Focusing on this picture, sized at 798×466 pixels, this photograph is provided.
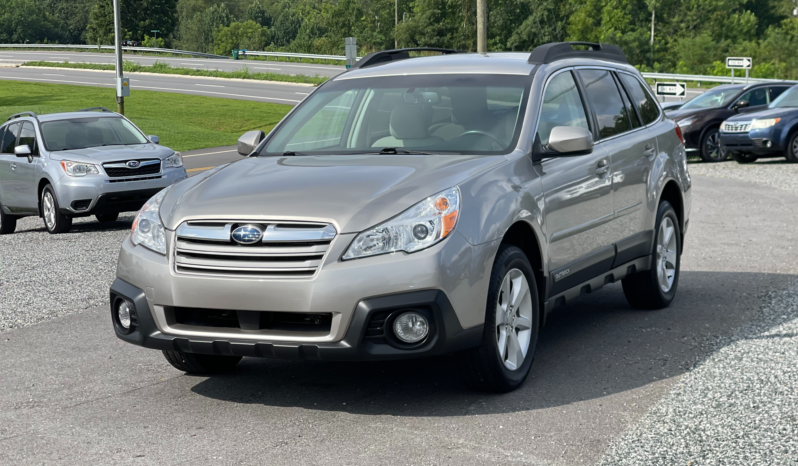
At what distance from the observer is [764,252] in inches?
415

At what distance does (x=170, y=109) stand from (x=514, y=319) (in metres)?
39.1

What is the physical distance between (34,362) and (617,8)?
99206mm

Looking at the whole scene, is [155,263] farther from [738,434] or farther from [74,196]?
[74,196]

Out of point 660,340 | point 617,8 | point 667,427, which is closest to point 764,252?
point 660,340

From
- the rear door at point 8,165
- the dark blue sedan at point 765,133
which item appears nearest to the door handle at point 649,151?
the rear door at point 8,165

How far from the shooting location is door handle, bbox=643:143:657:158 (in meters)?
7.41

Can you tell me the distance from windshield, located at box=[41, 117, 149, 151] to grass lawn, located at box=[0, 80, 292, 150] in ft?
50.9

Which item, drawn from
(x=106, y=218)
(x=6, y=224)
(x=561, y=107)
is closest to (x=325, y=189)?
(x=561, y=107)

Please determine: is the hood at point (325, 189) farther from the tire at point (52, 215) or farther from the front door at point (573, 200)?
the tire at point (52, 215)

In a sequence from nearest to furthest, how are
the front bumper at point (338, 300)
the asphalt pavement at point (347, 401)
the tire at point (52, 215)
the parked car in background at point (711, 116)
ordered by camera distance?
1. the asphalt pavement at point (347, 401)
2. the front bumper at point (338, 300)
3. the tire at point (52, 215)
4. the parked car in background at point (711, 116)

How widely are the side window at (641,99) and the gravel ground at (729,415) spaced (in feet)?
6.57

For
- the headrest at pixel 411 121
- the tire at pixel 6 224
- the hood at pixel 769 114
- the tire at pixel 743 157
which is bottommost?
the tire at pixel 6 224

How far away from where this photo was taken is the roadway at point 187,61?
6075cm

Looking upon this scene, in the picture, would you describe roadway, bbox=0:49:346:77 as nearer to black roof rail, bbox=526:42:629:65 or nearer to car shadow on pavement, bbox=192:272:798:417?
black roof rail, bbox=526:42:629:65
